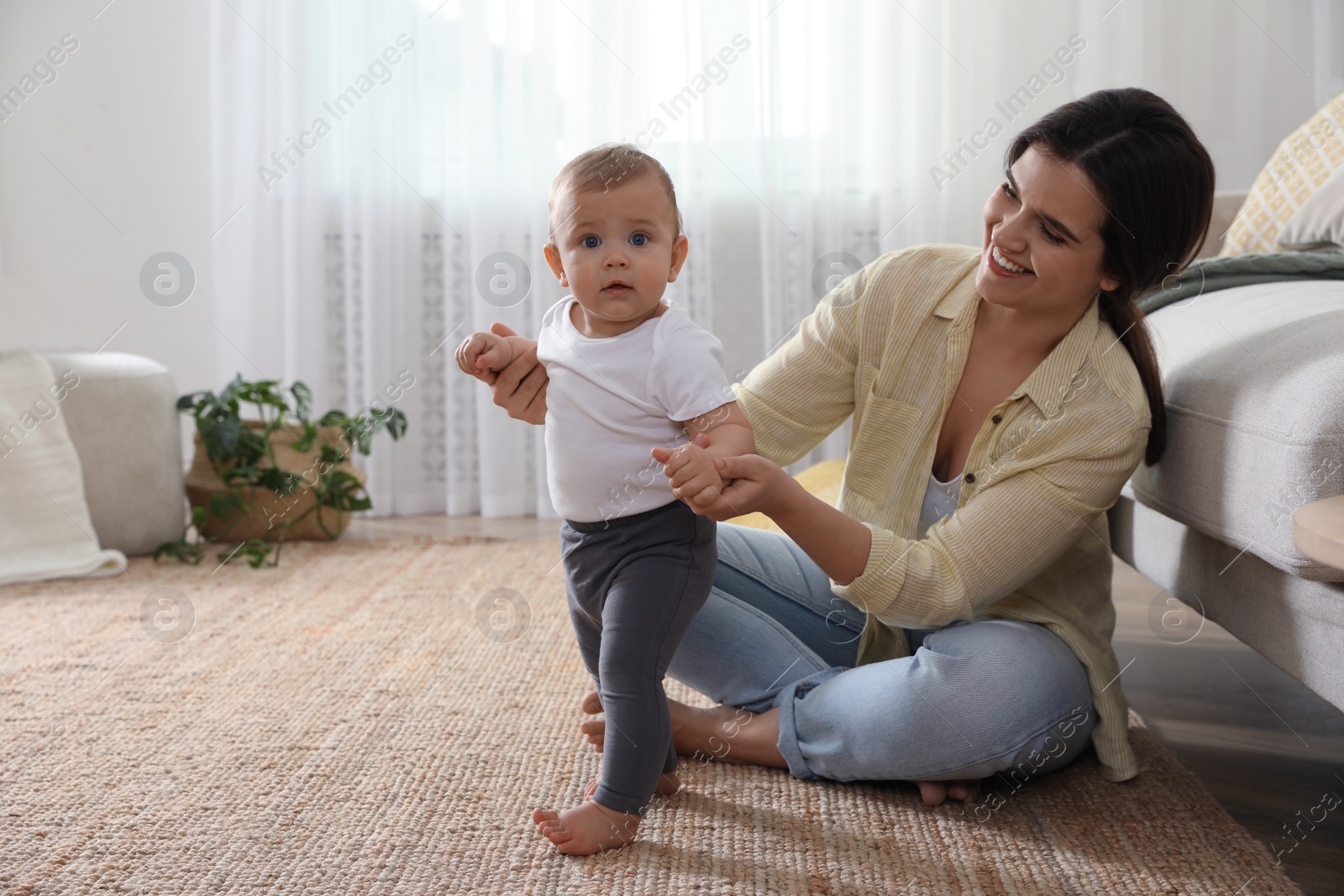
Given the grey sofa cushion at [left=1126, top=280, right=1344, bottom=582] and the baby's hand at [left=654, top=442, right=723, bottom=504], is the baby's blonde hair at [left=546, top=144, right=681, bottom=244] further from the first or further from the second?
the grey sofa cushion at [left=1126, top=280, right=1344, bottom=582]

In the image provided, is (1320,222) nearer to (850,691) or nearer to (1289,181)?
(1289,181)

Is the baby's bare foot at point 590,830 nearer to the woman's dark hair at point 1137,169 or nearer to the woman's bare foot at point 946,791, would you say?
the woman's bare foot at point 946,791

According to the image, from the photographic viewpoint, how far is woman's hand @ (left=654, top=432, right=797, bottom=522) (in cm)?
81

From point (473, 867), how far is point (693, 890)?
188 millimetres

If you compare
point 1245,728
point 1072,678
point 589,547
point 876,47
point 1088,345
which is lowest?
point 1245,728

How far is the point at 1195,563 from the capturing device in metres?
1.16

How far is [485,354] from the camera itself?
0.97 m

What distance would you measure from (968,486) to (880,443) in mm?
105

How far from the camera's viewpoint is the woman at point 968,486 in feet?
3.30

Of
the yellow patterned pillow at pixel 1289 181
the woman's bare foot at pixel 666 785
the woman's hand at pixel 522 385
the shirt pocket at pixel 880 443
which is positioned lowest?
the woman's bare foot at pixel 666 785

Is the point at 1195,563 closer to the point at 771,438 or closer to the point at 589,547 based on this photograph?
the point at 771,438

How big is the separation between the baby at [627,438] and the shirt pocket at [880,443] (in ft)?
0.90

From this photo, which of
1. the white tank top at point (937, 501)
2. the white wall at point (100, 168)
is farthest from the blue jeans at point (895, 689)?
the white wall at point (100, 168)

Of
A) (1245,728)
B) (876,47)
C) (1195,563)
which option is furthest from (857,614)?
(876,47)
